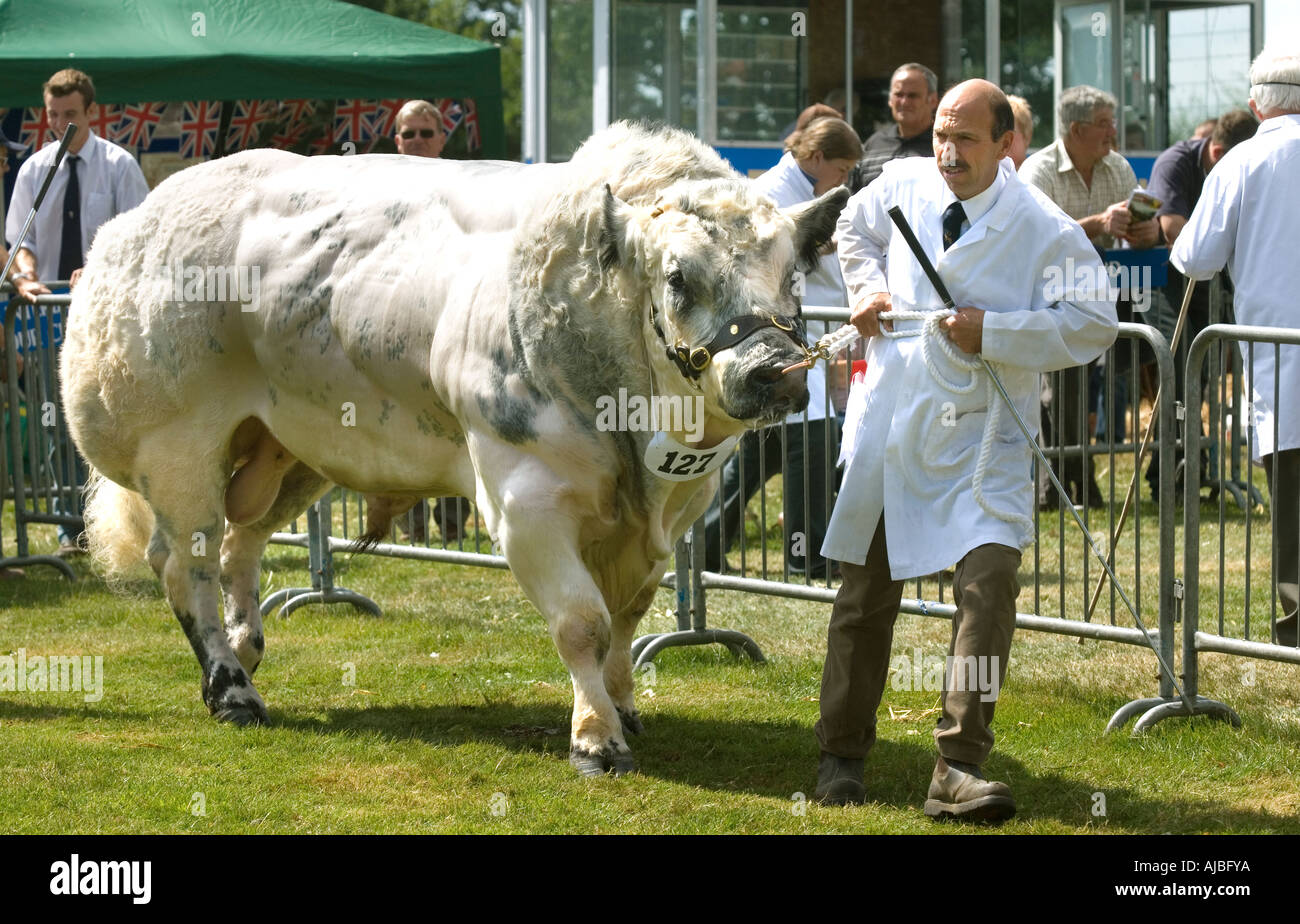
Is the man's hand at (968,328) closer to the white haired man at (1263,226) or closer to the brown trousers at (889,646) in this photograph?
the brown trousers at (889,646)

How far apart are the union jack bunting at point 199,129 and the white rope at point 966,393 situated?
37.2 ft

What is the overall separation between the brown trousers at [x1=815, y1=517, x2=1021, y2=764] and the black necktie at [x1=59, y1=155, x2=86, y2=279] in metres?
6.96

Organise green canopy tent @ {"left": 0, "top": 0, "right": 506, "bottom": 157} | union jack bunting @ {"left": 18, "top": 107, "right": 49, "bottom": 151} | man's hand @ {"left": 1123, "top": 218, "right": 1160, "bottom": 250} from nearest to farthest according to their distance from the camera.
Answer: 1. man's hand @ {"left": 1123, "top": 218, "right": 1160, "bottom": 250}
2. green canopy tent @ {"left": 0, "top": 0, "right": 506, "bottom": 157}
3. union jack bunting @ {"left": 18, "top": 107, "right": 49, "bottom": 151}

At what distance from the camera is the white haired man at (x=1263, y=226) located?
24.1 ft

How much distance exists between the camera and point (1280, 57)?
7.55 meters

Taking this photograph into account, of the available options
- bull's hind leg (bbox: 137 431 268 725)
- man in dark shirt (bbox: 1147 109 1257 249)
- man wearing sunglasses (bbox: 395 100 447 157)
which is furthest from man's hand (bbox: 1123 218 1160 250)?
bull's hind leg (bbox: 137 431 268 725)

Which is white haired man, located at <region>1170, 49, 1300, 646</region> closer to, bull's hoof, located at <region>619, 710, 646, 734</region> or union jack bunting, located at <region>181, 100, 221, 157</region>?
bull's hoof, located at <region>619, 710, 646, 734</region>

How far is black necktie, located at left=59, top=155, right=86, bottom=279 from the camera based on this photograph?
426 inches

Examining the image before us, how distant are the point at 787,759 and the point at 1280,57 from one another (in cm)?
383

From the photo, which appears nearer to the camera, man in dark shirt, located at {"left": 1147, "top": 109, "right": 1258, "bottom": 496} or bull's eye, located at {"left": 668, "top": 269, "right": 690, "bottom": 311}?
bull's eye, located at {"left": 668, "top": 269, "right": 690, "bottom": 311}

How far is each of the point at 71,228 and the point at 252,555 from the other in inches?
175

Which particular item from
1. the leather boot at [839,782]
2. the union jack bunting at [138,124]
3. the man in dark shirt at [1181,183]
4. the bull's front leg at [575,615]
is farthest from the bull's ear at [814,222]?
the union jack bunting at [138,124]

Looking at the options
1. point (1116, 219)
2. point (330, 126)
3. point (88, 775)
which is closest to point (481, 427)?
point (88, 775)

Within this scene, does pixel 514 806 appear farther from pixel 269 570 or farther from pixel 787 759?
pixel 269 570
